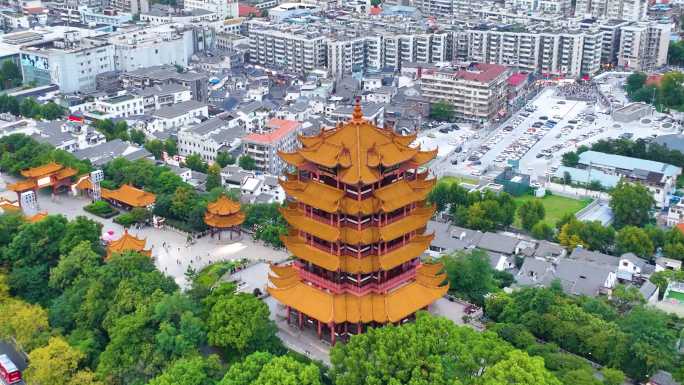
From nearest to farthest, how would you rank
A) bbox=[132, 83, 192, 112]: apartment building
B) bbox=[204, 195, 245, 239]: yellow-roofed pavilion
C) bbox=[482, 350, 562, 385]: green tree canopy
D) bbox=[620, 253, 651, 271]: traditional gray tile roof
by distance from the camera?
bbox=[482, 350, 562, 385]: green tree canopy < bbox=[620, 253, 651, 271]: traditional gray tile roof < bbox=[204, 195, 245, 239]: yellow-roofed pavilion < bbox=[132, 83, 192, 112]: apartment building

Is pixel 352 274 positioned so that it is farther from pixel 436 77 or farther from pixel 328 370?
pixel 436 77

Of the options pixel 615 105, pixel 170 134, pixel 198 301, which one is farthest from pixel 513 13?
pixel 198 301

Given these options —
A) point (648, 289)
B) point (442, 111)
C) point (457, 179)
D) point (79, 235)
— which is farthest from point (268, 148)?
point (648, 289)

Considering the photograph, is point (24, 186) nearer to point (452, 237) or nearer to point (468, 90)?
point (452, 237)

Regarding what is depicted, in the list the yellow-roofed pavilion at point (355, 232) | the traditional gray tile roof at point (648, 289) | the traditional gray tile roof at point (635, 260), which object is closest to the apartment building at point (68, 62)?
the yellow-roofed pavilion at point (355, 232)

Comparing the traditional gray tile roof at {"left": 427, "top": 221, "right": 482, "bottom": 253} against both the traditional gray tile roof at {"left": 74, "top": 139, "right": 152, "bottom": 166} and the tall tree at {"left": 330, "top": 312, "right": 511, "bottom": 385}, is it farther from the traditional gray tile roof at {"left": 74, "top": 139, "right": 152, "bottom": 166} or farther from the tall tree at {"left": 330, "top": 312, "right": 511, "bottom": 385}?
the traditional gray tile roof at {"left": 74, "top": 139, "right": 152, "bottom": 166}

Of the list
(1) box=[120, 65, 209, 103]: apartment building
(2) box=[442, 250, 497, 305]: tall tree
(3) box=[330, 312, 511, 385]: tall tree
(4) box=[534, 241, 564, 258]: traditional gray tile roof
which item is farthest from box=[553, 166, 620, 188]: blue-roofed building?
(1) box=[120, 65, 209, 103]: apartment building
